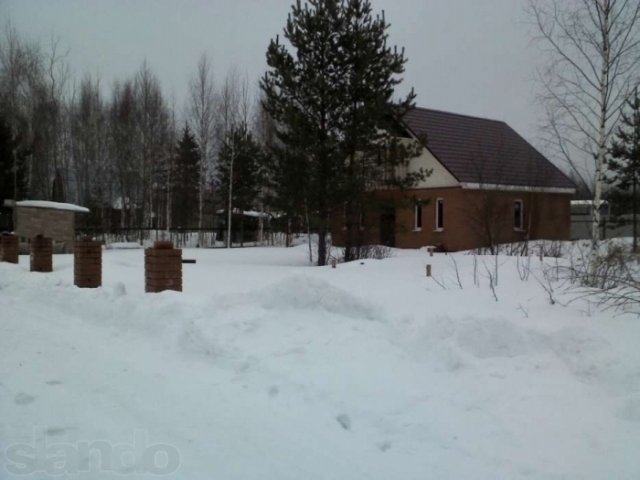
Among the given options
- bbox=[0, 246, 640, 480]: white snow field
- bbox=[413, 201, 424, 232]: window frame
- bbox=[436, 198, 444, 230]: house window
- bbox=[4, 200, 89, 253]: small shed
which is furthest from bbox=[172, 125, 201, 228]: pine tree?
bbox=[0, 246, 640, 480]: white snow field

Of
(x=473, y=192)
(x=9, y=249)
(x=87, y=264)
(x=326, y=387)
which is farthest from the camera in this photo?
(x=473, y=192)

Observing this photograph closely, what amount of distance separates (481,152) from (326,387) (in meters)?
25.5

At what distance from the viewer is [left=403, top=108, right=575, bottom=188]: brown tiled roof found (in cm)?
2651

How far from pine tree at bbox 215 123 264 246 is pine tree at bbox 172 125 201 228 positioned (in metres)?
4.23

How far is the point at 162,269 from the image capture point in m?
8.62

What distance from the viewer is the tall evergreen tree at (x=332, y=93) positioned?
693 inches

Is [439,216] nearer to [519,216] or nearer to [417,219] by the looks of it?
[417,219]

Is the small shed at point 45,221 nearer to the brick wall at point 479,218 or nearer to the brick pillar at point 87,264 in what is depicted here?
the brick wall at point 479,218

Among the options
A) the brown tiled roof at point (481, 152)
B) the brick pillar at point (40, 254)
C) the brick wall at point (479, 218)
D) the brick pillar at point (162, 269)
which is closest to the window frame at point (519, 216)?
the brick wall at point (479, 218)

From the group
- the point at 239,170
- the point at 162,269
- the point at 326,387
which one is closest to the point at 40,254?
the point at 162,269

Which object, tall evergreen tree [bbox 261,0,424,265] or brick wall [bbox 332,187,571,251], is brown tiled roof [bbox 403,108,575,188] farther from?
tall evergreen tree [bbox 261,0,424,265]

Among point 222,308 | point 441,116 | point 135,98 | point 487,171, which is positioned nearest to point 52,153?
point 135,98

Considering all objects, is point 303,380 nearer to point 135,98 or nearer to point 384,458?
point 384,458

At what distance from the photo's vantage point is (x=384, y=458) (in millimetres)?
3805
